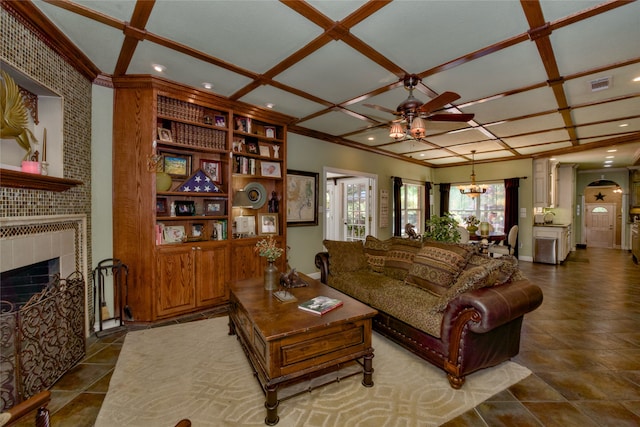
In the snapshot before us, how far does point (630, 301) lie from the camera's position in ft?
12.8

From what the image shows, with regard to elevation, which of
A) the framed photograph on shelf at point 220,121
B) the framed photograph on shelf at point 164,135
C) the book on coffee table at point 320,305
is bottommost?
the book on coffee table at point 320,305

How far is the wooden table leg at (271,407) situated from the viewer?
5.43ft

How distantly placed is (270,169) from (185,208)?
1.32 m

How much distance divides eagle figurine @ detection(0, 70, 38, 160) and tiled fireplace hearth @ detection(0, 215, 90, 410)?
576mm

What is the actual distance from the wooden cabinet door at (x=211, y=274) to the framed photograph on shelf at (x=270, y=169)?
123 centimetres

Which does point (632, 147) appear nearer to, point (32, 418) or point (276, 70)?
point (276, 70)

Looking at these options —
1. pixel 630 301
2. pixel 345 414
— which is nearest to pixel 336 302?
pixel 345 414

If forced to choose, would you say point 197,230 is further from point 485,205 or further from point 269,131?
point 485,205

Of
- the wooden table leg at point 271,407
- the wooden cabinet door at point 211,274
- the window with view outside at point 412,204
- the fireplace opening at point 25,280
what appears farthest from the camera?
the window with view outside at point 412,204

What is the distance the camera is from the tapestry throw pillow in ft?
6.78

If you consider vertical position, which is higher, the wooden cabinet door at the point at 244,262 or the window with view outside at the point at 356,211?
the window with view outside at the point at 356,211

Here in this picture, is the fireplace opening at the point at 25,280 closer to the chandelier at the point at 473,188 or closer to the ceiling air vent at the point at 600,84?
the ceiling air vent at the point at 600,84

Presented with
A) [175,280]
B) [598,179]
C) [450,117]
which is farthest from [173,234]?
[598,179]

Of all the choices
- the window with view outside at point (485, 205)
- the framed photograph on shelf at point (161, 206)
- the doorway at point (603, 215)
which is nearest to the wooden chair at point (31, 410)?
the framed photograph on shelf at point (161, 206)
